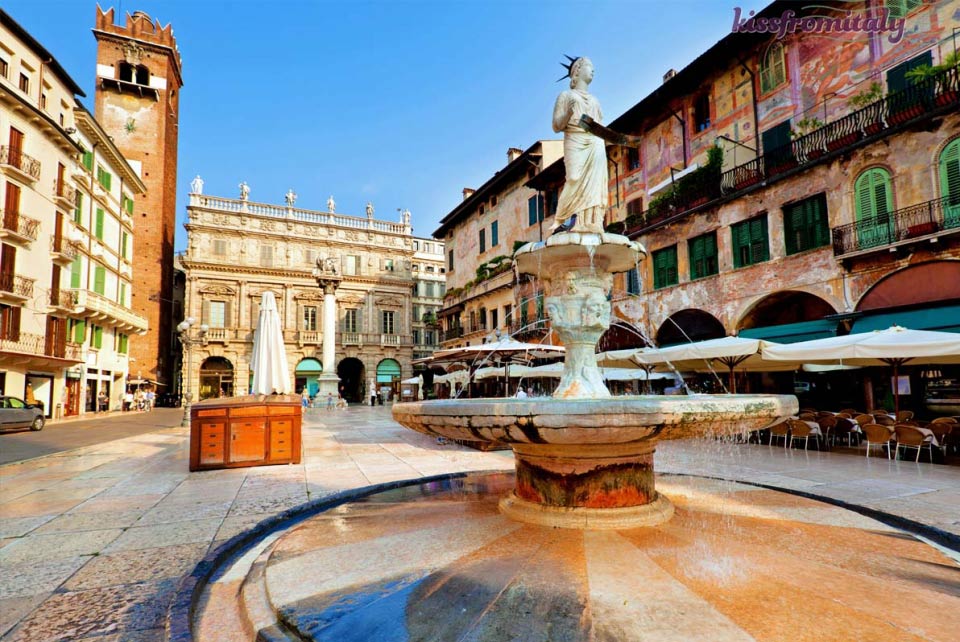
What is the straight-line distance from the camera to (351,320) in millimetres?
44500

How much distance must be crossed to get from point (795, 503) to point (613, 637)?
10.7 ft

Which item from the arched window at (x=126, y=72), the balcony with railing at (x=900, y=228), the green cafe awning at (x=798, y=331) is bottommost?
the green cafe awning at (x=798, y=331)

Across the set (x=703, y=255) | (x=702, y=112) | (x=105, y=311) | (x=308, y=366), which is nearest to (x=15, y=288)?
(x=105, y=311)

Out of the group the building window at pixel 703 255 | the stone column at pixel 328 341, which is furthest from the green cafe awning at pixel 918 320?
the stone column at pixel 328 341

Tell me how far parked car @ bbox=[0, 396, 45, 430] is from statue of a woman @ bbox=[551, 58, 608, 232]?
789 inches

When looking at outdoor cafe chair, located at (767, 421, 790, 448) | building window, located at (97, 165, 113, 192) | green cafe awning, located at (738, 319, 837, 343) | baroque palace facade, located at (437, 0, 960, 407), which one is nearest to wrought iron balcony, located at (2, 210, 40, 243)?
building window, located at (97, 165, 113, 192)

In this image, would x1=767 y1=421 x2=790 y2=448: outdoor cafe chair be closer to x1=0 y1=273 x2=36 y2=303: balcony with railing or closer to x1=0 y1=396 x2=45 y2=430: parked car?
x1=0 y1=396 x2=45 y2=430: parked car

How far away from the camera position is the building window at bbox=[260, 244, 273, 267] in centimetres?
4178

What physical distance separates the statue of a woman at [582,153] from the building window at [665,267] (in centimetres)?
1511

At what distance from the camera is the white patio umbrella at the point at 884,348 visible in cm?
818

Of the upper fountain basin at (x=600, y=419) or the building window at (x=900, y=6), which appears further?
the building window at (x=900, y=6)

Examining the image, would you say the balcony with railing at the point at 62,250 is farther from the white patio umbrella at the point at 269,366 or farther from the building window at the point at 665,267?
the building window at the point at 665,267

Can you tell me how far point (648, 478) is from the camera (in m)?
3.96

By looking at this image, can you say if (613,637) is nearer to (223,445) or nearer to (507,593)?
(507,593)
